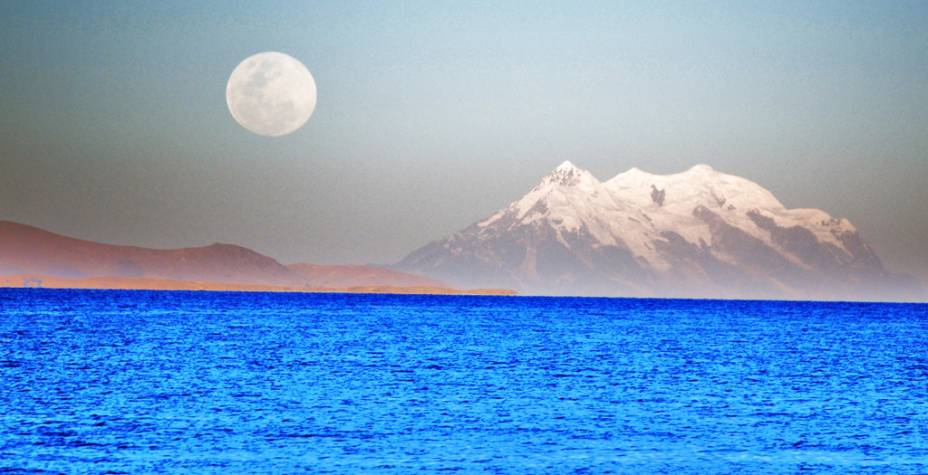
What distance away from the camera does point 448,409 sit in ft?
163

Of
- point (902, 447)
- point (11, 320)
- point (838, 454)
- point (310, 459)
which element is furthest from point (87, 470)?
point (11, 320)

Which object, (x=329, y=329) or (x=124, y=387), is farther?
(x=329, y=329)

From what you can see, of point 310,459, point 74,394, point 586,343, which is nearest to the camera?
point 310,459

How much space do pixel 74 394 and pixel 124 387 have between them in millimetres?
3830

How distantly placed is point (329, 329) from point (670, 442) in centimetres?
8833

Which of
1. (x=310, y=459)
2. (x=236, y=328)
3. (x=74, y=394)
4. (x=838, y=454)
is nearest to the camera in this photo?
(x=310, y=459)

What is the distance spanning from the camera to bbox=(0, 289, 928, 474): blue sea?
3744 centimetres

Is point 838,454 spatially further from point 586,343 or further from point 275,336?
point 275,336

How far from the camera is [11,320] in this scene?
13662cm

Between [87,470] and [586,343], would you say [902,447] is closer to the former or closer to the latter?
[87,470]

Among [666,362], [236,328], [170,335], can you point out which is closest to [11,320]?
[236,328]

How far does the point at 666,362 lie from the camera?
8125cm

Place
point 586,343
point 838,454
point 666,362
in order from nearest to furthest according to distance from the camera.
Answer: point 838,454, point 666,362, point 586,343

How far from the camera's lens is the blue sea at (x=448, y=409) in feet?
123
